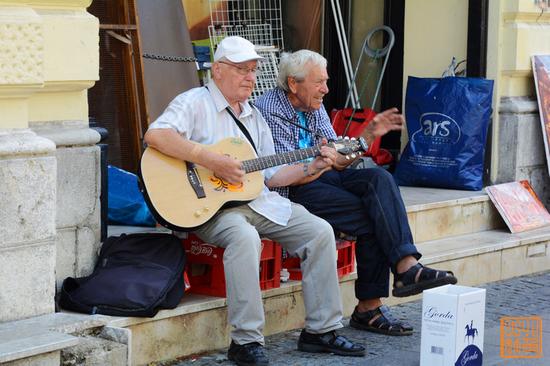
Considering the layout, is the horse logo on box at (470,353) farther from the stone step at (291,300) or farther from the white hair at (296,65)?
the white hair at (296,65)

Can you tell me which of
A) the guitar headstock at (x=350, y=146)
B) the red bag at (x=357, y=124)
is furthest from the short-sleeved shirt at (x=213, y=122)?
the red bag at (x=357, y=124)

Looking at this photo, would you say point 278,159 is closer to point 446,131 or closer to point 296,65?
point 296,65

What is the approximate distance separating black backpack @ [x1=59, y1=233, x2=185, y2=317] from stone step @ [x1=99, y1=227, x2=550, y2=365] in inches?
3.1

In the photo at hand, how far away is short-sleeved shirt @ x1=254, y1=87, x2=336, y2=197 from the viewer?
5305mm

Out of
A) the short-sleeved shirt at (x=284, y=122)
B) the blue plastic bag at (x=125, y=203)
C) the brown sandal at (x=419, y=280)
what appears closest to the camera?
the brown sandal at (x=419, y=280)

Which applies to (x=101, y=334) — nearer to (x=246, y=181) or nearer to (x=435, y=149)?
(x=246, y=181)

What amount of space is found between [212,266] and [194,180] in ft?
1.65

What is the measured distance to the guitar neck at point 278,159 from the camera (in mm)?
4898

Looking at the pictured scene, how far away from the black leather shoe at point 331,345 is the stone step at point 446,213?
1766mm

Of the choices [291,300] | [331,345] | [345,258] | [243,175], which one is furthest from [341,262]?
[243,175]

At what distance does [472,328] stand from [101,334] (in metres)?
1.54

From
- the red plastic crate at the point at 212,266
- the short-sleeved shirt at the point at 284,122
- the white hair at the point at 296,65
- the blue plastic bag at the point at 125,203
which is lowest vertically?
the red plastic crate at the point at 212,266

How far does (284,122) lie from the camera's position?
5336mm

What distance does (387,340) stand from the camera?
5309 millimetres
